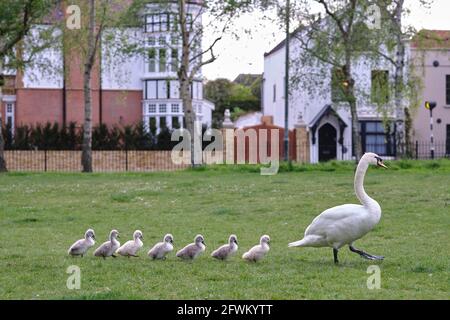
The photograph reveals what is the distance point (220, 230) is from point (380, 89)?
950 inches

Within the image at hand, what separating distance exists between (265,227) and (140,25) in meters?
23.5

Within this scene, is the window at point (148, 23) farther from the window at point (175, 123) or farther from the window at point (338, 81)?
the window at point (338, 81)

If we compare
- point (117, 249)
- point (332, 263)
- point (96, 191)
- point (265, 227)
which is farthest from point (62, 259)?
point (96, 191)

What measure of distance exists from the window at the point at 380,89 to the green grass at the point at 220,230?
6414mm

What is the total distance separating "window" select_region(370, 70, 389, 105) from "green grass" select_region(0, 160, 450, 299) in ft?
21.0

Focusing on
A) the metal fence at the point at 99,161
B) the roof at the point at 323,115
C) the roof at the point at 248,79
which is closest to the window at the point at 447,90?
the roof at the point at 323,115

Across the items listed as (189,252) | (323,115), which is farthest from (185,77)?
(189,252)

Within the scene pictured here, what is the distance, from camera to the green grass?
934 centimetres

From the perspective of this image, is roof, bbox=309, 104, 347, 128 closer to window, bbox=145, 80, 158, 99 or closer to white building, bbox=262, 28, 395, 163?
white building, bbox=262, 28, 395, 163

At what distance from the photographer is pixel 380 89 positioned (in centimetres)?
3850

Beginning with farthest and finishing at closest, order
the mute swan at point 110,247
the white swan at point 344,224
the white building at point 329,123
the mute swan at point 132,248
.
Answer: the white building at point 329,123 → the mute swan at point 132,248 → the mute swan at point 110,247 → the white swan at point 344,224

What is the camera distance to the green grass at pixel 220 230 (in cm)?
934
